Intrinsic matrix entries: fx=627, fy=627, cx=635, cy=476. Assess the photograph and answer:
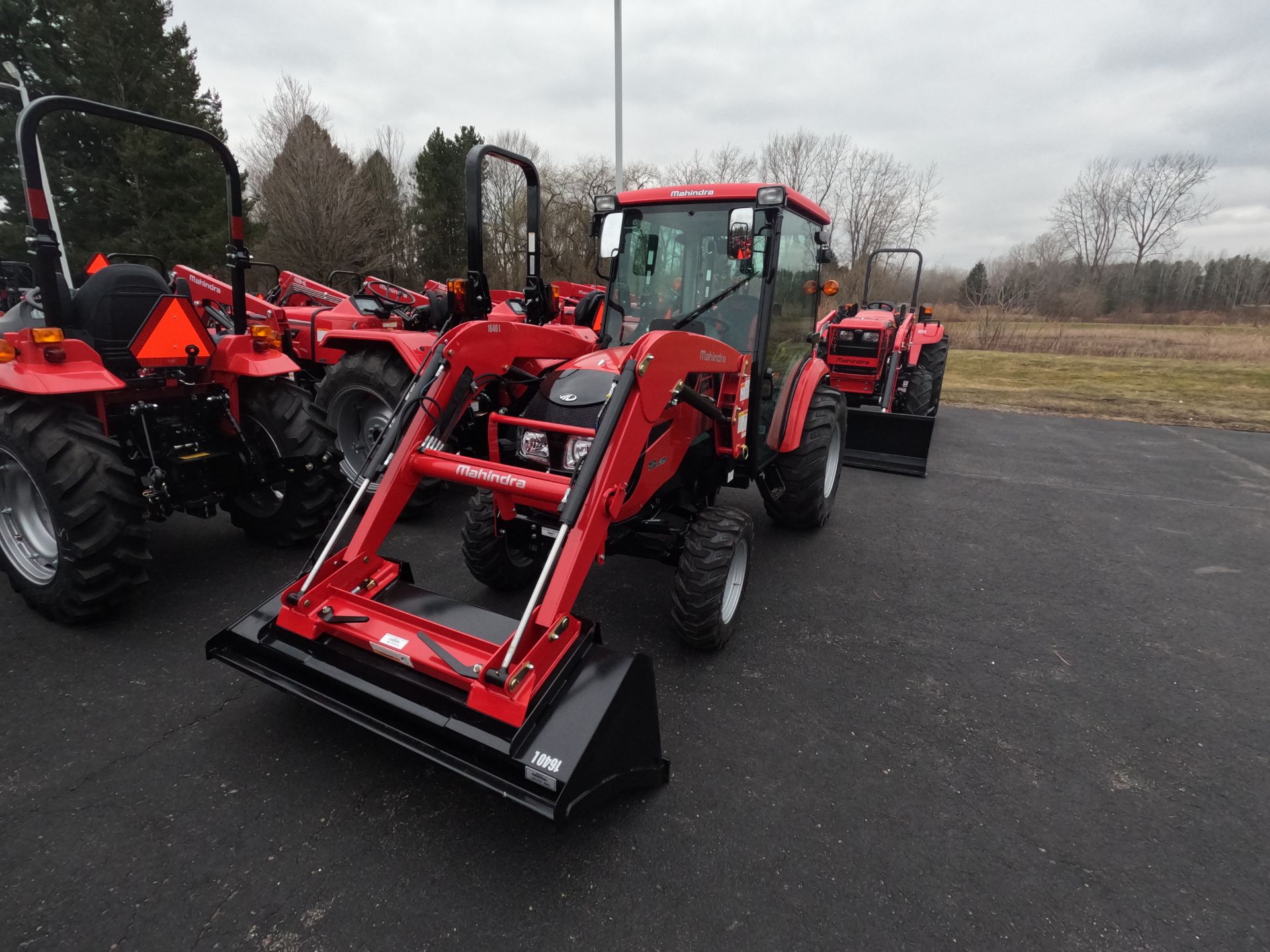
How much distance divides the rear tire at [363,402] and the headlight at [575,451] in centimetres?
218

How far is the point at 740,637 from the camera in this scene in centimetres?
349

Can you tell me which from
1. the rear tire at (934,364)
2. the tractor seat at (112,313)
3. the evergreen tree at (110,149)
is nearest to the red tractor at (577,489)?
the tractor seat at (112,313)

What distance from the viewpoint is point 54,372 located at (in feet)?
10.2

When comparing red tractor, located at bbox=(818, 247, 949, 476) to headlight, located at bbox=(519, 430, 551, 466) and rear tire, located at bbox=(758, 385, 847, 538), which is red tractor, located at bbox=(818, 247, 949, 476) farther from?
headlight, located at bbox=(519, 430, 551, 466)

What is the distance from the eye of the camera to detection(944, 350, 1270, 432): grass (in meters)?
11.0

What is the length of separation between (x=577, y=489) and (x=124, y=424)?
→ 2948 millimetres

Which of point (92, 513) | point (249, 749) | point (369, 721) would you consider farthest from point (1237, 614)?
point (92, 513)

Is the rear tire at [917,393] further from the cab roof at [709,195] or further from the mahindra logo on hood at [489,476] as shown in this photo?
the mahindra logo on hood at [489,476]

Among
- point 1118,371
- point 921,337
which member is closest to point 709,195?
point 921,337

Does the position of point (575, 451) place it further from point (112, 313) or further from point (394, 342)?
point (112, 313)

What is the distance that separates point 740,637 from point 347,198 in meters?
22.5

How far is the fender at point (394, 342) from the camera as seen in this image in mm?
4773

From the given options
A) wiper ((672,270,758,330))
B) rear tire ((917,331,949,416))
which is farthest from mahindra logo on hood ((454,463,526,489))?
rear tire ((917,331,949,416))

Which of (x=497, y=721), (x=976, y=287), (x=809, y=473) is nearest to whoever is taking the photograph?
(x=497, y=721)
